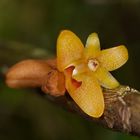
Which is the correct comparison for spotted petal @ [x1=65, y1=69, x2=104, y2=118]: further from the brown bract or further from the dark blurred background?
the dark blurred background

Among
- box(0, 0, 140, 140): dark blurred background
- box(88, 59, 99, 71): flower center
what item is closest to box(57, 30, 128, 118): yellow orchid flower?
box(88, 59, 99, 71): flower center

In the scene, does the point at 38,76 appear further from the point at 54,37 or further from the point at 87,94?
the point at 54,37

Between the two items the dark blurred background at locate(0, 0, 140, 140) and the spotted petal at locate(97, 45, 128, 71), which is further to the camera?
the dark blurred background at locate(0, 0, 140, 140)

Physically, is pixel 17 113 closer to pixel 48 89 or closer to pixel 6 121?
pixel 6 121

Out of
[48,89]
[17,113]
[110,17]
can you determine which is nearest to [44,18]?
[110,17]

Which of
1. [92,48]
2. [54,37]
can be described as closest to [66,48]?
[92,48]

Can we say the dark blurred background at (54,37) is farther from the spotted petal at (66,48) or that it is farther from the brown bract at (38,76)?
the spotted petal at (66,48)

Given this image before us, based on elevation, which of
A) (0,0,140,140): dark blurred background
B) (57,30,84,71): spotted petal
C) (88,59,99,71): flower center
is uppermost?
(0,0,140,140): dark blurred background
